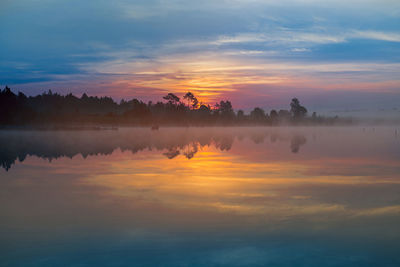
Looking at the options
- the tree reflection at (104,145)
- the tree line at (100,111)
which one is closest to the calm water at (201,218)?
the tree reflection at (104,145)

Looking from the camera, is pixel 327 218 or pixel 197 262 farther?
pixel 327 218

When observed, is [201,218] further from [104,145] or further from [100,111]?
[100,111]

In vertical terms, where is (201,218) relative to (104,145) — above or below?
below

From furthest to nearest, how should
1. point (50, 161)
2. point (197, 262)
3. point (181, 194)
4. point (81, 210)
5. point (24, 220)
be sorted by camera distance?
point (50, 161) → point (181, 194) → point (81, 210) → point (24, 220) → point (197, 262)

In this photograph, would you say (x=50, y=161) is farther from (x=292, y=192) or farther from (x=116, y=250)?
(x=116, y=250)

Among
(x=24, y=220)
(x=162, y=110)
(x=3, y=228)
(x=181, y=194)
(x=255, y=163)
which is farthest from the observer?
(x=162, y=110)

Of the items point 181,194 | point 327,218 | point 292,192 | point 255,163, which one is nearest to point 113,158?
point 255,163

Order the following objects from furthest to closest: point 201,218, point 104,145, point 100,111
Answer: point 100,111 → point 104,145 → point 201,218

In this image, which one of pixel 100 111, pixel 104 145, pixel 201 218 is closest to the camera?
pixel 201 218

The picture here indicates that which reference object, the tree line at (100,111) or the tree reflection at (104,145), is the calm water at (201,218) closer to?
the tree reflection at (104,145)

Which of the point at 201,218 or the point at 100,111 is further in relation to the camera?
the point at 100,111

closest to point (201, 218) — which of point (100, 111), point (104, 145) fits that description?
point (104, 145)

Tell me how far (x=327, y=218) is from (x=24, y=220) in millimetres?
7757

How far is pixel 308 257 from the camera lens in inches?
309
